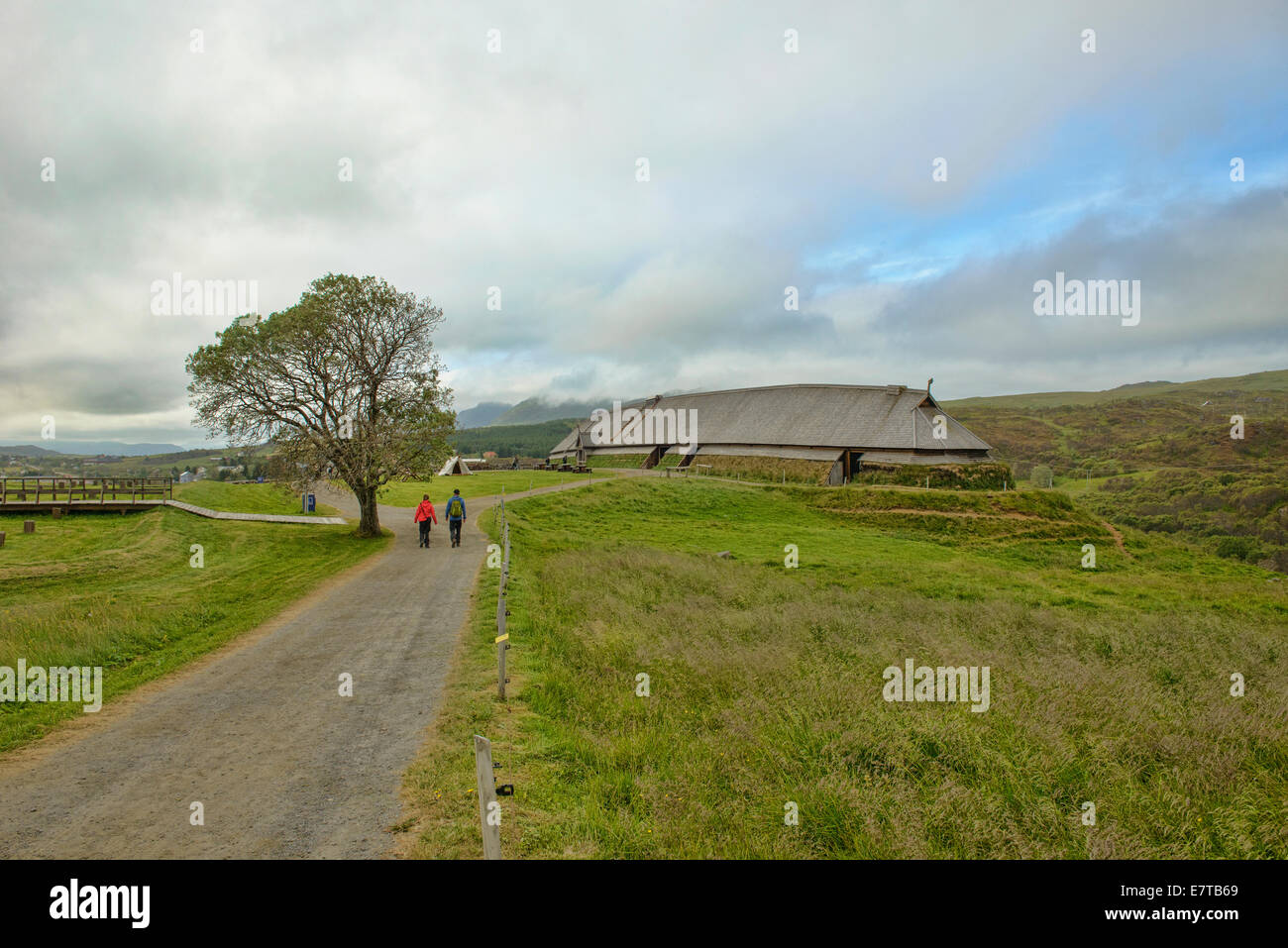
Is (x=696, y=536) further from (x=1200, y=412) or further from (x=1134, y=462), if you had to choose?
(x=1200, y=412)

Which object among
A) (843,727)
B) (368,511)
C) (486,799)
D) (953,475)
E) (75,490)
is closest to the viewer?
(486,799)

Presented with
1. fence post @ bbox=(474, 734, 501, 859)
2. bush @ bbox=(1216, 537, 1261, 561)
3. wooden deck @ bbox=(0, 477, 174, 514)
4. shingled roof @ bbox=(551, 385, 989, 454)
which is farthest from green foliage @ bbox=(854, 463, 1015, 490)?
wooden deck @ bbox=(0, 477, 174, 514)

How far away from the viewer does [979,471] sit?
159 feet

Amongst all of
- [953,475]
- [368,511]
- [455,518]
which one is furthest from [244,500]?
[953,475]

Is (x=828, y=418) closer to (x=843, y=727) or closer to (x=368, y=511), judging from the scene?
(x=368, y=511)

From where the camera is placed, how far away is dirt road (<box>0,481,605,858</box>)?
5.79 meters

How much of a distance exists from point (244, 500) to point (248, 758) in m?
42.5

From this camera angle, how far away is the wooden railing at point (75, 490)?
35.9 meters

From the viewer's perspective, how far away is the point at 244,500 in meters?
42.4

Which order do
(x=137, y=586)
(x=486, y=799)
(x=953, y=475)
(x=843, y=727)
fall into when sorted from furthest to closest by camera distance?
(x=953, y=475), (x=137, y=586), (x=843, y=727), (x=486, y=799)

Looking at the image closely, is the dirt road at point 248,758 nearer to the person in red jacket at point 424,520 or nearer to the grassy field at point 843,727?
the grassy field at point 843,727

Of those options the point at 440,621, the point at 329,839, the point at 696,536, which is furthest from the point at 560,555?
the point at 329,839

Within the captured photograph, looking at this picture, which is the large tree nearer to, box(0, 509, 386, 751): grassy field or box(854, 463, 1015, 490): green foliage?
box(0, 509, 386, 751): grassy field

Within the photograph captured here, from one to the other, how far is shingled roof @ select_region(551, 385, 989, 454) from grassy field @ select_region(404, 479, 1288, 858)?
3446 centimetres
